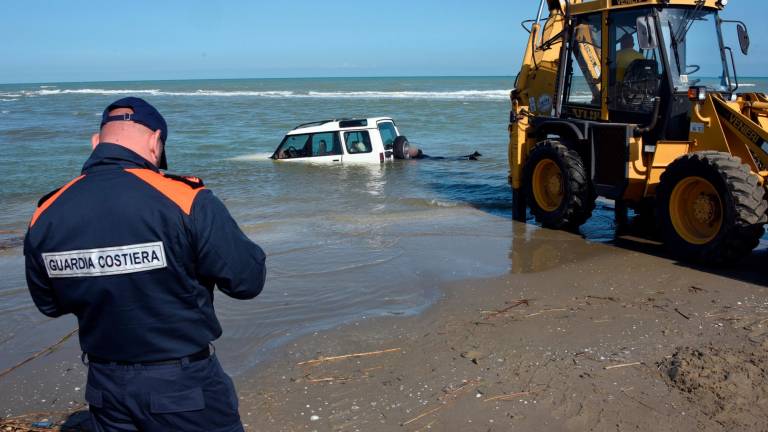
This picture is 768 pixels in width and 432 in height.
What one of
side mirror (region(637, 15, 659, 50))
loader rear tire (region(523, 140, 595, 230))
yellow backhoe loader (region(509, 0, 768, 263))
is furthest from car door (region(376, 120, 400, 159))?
side mirror (region(637, 15, 659, 50))

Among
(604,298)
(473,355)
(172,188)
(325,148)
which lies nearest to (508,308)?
(604,298)

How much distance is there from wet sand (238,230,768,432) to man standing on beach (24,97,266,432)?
1.66m

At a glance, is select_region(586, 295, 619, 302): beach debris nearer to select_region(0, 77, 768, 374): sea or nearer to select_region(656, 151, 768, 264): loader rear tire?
select_region(0, 77, 768, 374): sea

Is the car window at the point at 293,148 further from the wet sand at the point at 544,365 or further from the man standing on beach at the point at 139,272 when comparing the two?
the man standing on beach at the point at 139,272

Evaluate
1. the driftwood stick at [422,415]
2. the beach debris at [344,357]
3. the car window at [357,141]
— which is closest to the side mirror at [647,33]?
the beach debris at [344,357]

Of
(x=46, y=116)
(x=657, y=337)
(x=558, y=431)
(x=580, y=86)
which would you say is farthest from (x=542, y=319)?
(x=46, y=116)

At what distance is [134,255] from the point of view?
237 cm

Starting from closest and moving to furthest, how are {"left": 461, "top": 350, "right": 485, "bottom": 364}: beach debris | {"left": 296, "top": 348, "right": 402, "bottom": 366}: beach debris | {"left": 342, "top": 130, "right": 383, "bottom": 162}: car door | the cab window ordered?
{"left": 461, "top": 350, "right": 485, "bottom": 364}: beach debris < {"left": 296, "top": 348, "right": 402, "bottom": 366}: beach debris < the cab window < {"left": 342, "top": 130, "right": 383, "bottom": 162}: car door

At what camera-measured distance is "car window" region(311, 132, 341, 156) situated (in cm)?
1691

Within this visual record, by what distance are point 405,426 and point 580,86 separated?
6.58m

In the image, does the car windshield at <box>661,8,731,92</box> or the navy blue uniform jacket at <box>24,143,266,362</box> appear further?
the car windshield at <box>661,8,731,92</box>

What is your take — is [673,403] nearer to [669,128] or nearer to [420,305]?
[420,305]

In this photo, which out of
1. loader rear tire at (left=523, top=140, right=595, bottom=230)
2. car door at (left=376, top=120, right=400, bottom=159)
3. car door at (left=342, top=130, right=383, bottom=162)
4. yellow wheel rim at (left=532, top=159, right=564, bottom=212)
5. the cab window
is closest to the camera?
the cab window

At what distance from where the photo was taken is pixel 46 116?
38750mm
